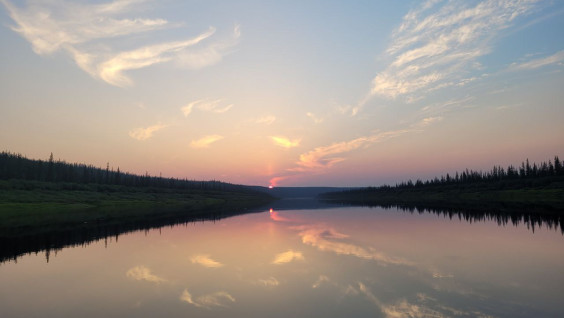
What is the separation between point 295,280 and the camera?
15086 mm

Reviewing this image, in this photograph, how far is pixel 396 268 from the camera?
17.0 m

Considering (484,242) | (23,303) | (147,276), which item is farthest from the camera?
(484,242)

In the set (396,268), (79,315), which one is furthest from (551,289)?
(79,315)

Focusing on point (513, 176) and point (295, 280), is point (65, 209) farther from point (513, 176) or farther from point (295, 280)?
point (513, 176)

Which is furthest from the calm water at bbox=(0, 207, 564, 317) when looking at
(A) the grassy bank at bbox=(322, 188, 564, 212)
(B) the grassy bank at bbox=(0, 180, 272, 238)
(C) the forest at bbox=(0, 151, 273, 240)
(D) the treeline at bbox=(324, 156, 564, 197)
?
(D) the treeline at bbox=(324, 156, 564, 197)

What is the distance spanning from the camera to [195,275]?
53.8 feet

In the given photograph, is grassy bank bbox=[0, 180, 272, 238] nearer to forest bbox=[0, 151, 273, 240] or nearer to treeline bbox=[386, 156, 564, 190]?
forest bbox=[0, 151, 273, 240]

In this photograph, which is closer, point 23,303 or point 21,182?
point 23,303

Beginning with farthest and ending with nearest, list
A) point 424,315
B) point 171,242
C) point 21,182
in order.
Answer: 1. point 21,182
2. point 171,242
3. point 424,315

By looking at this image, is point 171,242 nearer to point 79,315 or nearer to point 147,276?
point 147,276

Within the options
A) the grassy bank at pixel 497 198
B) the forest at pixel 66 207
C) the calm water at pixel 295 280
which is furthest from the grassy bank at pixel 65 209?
the grassy bank at pixel 497 198

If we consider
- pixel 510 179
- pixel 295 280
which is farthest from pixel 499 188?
pixel 295 280

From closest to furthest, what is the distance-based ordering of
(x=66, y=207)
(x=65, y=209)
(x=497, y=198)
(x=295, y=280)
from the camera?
(x=295, y=280), (x=65, y=209), (x=66, y=207), (x=497, y=198)

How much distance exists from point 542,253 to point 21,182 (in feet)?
442
